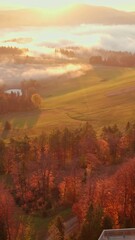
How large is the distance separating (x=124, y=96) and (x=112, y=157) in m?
76.5

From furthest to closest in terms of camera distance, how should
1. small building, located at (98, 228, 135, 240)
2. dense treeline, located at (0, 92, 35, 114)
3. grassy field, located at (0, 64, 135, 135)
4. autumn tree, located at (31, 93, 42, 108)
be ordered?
autumn tree, located at (31, 93, 42, 108)
dense treeline, located at (0, 92, 35, 114)
grassy field, located at (0, 64, 135, 135)
small building, located at (98, 228, 135, 240)

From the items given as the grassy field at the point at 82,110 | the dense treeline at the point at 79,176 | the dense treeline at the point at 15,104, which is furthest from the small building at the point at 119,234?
the dense treeline at the point at 15,104

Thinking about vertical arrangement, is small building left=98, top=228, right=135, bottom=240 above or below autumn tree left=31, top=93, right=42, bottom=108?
below

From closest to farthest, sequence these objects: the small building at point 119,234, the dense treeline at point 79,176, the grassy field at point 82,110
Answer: the small building at point 119,234
the dense treeline at point 79,176
the grassy field at point 82,110

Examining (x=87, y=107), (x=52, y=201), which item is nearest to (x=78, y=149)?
(x=52, y=201)

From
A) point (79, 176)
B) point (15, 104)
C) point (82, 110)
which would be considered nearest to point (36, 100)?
point (15, 104)

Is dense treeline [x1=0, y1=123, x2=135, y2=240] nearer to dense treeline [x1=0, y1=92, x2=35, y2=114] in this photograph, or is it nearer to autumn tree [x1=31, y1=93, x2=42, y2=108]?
dense treeline [x1=0, y1=92, x2=35, y2=114]

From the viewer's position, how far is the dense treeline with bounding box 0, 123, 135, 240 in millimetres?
62750

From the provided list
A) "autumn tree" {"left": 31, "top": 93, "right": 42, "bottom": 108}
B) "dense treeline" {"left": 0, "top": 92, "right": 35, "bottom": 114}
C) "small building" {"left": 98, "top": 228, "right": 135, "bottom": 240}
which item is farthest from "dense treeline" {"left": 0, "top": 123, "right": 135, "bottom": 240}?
"autumn tree" {"left": 31, "top": 93, "right": 42, "bottom": 108}

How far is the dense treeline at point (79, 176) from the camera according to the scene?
6275 centimetres

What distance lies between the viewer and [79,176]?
3068 inches

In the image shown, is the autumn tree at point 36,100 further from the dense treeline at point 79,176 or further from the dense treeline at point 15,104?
the dense treeline at point 79,176

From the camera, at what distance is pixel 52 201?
7581cm

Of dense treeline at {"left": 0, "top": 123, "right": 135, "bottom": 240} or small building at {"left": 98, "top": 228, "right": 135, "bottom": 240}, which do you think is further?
dense treeline at {"left": 0, "top": 123, "right": 135, "bottom": 240}
